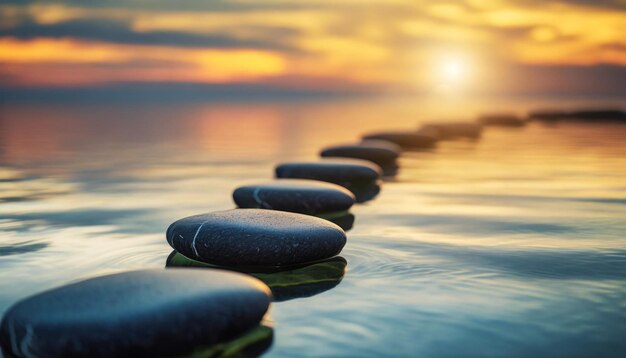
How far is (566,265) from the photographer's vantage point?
141 inches

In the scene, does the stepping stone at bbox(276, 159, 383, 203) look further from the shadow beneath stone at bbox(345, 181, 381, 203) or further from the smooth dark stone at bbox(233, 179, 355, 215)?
the smooth dark stone at bbox(233, 179, 355, 215)

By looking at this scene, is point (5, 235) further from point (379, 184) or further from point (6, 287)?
point (379, 184)

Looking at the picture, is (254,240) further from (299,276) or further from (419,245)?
(419,245)

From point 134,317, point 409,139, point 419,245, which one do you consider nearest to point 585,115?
point 409,139

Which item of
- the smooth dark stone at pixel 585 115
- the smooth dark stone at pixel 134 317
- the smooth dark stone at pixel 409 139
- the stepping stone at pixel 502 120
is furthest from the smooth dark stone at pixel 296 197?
the smooth dark stone at pixel 585 115

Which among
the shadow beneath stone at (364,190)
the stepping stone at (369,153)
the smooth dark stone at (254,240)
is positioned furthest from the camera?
the stepping stone at (369,153)

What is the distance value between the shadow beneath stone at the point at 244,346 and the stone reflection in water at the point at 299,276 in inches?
16.7

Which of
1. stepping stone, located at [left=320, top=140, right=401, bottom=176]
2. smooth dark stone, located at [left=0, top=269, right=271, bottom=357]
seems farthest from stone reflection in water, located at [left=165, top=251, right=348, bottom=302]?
stepping stone, located at [left=320, top=140, right=401, bottom=176]

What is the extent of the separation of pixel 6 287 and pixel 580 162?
739 centimetres

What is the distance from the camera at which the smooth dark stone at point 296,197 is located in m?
4.80

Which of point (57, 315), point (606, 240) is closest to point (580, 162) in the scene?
point (606, 240)

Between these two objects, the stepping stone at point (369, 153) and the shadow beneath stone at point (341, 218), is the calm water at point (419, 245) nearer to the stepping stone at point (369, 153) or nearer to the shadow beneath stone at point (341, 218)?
the shadow beneath stone at point (341, 218)

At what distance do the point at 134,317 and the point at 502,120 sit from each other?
722 inches

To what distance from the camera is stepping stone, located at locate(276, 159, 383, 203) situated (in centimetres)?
635
